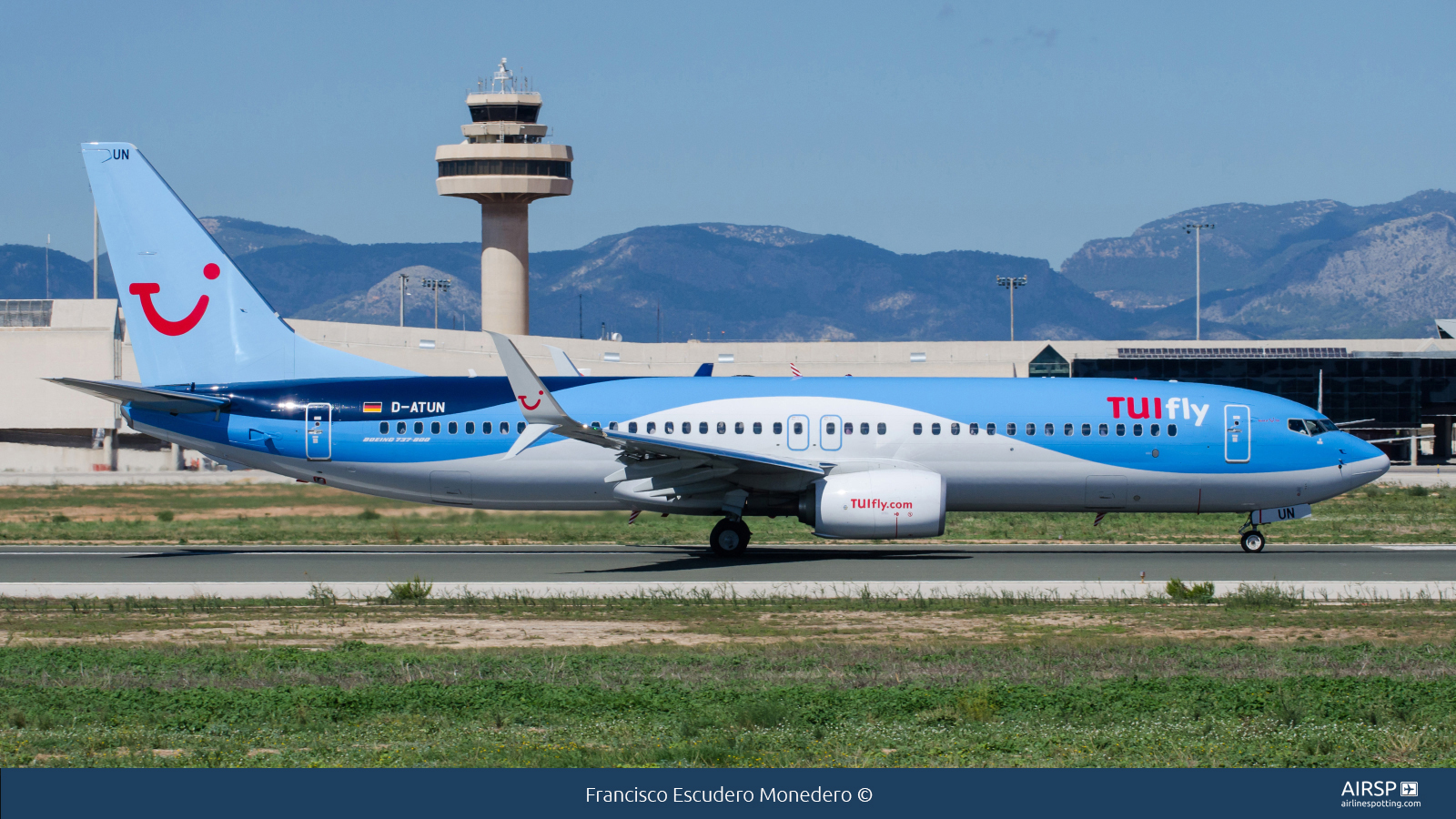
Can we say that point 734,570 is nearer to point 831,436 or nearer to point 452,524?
point 831,436

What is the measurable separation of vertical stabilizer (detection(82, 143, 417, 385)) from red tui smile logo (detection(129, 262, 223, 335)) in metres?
0.02

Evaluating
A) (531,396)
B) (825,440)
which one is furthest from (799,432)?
(531,396)

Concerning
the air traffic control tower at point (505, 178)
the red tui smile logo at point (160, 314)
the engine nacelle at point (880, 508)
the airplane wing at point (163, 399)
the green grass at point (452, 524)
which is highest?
the air traffic control tower at point (505, 178)

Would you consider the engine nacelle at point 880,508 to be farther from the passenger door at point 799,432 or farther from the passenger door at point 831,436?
the passenger door at point 799,432

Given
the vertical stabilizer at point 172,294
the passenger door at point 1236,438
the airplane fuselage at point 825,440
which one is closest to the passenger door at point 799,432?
the airplane fuselage at point 825,440

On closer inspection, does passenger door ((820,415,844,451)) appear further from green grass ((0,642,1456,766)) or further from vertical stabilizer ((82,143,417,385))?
green grass ((0,642,1456,766))

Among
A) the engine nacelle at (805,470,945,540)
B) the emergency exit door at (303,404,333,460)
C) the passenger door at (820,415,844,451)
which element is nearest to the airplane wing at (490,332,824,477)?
the passenger door at (820,415,844,451)

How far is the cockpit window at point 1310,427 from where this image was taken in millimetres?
30781

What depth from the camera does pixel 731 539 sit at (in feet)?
97.7

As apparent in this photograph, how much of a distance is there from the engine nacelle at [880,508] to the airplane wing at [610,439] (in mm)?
1194

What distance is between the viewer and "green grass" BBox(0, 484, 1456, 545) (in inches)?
1377

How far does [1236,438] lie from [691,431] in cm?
1224
